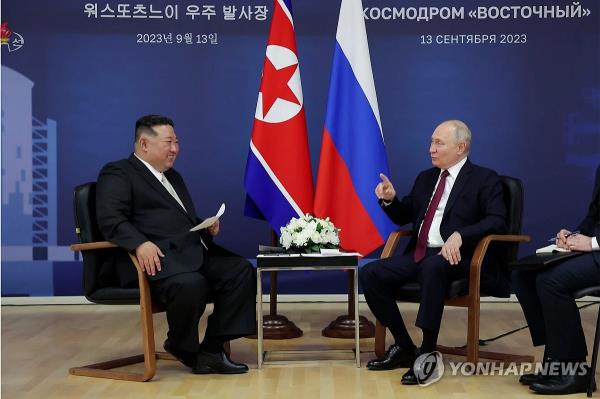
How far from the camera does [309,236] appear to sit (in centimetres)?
469

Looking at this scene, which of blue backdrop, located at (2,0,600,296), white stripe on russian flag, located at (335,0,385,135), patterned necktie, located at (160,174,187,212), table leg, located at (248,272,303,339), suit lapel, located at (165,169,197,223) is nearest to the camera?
patterned necktie, located at (160,174,187,212)

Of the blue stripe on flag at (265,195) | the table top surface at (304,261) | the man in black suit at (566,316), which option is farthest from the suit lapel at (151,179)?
the man in black suit at (566,316)

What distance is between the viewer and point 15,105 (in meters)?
7.26

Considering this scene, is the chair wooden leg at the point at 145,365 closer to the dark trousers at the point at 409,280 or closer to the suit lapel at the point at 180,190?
the suit lapel at the point at 180,190

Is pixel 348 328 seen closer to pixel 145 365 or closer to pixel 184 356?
pixel 184 356

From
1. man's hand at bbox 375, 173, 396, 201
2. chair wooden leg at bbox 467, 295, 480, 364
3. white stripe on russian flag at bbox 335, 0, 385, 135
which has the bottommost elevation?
chair wooden leg at bbox 467, 295, 480, 364

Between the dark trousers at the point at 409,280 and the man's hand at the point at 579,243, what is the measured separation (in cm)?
60

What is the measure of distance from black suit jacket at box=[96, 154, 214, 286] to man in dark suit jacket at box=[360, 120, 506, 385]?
92 centimetres

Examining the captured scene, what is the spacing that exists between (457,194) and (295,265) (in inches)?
35.9

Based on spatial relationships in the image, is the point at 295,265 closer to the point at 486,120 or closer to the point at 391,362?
the point at 391,362

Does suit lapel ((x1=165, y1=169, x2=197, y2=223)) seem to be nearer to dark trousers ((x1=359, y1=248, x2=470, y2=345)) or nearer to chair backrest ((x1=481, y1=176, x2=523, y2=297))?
dark trousers ((x1=359, y1=248, x2=470, y2=345))

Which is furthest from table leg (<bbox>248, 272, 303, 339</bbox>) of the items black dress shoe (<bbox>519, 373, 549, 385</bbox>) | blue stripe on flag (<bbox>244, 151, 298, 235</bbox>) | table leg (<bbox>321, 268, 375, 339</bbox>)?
black dress shoe (<bbox>519, 373, 549, 385</bbox>)

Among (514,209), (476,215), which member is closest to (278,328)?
(476,215)

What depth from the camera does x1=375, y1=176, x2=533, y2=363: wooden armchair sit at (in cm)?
437
